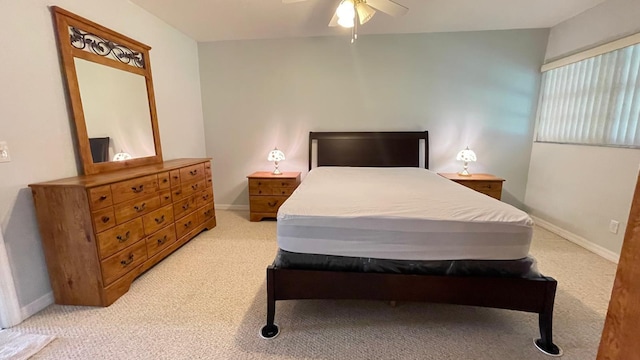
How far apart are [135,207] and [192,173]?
3.00 feet

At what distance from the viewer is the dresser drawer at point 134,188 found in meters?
2.12

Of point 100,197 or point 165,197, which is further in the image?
point 165,197

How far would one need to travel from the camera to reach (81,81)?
2.28m

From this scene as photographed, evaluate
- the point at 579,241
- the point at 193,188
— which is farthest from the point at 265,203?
the point at 579,241

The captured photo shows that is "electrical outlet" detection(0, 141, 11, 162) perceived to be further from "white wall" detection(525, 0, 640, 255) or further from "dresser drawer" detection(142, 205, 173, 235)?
"white wall" detection(525, 0, 640, 255)

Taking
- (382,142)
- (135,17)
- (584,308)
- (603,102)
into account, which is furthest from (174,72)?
(603,102)

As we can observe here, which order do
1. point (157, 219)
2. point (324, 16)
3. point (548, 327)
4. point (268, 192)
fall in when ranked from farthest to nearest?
1. point (268, 192)
2. point (324, 16)
3. point (157, 219)
4. point (548, 327)

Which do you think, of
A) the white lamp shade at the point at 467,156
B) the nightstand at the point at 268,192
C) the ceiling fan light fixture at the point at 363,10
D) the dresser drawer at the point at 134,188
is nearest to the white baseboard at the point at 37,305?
the dresser drawer at the point at 134,188

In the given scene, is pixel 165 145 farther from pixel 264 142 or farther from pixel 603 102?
pixel 603 102

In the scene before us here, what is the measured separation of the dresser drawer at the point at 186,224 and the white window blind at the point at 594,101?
458cm

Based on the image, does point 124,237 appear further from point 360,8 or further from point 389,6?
point 389,6

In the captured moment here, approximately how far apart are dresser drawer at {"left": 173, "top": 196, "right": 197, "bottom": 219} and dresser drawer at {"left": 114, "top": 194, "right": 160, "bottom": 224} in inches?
11.7

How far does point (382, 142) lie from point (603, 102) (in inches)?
94.0

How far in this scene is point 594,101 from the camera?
2.99m
